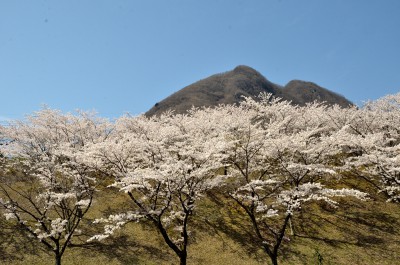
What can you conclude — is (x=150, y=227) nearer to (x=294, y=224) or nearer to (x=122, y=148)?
(x=122, y=148)

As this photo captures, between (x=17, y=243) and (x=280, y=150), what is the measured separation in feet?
63.8

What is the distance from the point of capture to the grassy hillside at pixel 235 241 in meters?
21.6

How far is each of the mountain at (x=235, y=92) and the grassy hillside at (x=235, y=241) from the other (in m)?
111

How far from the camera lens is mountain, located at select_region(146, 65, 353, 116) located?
15325 centimetres

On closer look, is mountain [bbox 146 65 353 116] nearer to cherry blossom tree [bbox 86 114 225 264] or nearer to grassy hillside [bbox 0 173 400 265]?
grassy hillside [bbox 0 173 400 265]

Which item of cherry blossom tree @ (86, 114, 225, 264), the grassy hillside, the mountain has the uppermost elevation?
the mountain

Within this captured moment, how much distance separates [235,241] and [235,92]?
473 feet

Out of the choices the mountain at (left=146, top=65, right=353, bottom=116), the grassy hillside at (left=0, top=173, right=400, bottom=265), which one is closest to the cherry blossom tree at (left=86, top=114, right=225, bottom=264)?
the grassy hillside at (left=0, top=173, right=400, bottom=265)

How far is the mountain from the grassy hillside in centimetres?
11083

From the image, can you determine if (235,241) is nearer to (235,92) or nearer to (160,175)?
(160,175)

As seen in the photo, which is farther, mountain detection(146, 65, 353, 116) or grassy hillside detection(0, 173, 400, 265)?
mountain detection(146, 65, 353, 116)

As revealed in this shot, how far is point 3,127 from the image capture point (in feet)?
115

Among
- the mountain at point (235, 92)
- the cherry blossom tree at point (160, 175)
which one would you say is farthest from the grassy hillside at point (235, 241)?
the mountain at point (235, 92)

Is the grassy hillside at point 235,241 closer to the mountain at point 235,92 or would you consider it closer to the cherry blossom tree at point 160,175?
the cherry blossom tree at point 160,175
